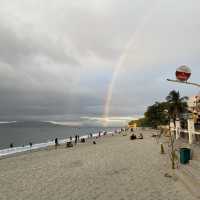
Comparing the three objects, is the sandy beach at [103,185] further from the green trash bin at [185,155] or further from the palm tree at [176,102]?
the palm tree at [176,102]

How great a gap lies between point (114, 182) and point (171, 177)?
293 centimetres

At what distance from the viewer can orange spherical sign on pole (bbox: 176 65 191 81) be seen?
1153cm

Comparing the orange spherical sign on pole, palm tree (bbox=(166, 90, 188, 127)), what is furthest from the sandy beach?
palm tree (bbox=(166, 90, 188, 127))

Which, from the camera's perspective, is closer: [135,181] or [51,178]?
[135,181]

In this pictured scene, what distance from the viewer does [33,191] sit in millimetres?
12375

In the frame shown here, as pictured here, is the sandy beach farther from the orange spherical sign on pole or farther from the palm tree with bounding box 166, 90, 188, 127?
the palm tree with bounding box 166, 90, 188, 127

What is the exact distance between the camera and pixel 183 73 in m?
11.6

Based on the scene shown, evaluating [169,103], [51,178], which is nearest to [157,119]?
[169,103]

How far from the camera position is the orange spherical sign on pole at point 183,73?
11.5m

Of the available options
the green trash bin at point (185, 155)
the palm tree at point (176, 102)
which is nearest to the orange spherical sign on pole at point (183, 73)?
the green trash bin at point (185, 155)

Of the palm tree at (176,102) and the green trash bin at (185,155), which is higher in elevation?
the palm tree at (176,102)

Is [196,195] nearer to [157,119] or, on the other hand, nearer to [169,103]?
[169,103]

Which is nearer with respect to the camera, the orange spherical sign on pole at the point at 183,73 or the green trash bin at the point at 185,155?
the orange spherical sign on pole at the point at 183,73

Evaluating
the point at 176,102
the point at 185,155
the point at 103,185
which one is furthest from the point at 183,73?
the point at 176,102
